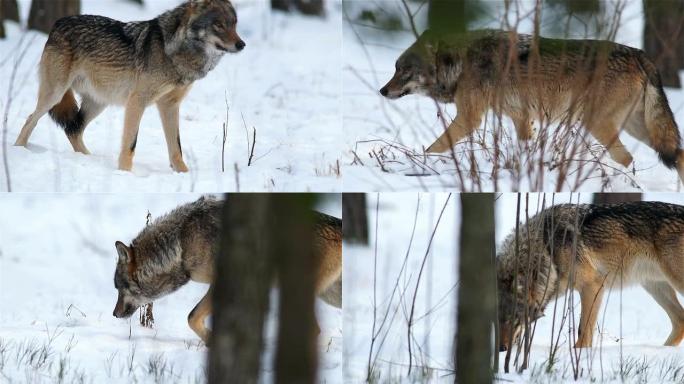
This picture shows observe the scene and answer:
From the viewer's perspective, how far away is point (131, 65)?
645 cm

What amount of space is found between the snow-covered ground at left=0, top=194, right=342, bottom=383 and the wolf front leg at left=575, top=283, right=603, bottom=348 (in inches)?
62.2

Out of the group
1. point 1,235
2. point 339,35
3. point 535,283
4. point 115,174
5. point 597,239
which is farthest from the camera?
point 339,35

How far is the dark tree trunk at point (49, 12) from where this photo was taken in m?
9.52

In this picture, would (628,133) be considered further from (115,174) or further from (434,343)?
(115,174)

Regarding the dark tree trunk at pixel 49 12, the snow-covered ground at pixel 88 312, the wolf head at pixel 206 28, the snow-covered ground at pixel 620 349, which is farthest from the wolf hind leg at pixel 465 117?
the dark tree trunk at pixel 49 12

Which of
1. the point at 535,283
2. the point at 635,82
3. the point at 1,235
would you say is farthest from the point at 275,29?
the point at 535,283

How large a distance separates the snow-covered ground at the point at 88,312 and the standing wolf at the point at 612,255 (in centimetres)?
140

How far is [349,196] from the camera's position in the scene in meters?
6.44

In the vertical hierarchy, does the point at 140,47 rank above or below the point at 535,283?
above

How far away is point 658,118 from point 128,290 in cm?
389

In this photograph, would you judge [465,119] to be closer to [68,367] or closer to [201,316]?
→ [201,316]

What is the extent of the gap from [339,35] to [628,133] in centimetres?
550

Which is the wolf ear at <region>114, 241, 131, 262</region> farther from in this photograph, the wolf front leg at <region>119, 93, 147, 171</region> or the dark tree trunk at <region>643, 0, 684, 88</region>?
the dark tree trunk at <region>643, 0, 684, 88</region>

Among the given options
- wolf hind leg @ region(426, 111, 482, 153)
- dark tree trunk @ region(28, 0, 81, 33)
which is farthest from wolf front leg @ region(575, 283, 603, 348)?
dark tree trunk @ region(28, 0, 81, 33)
